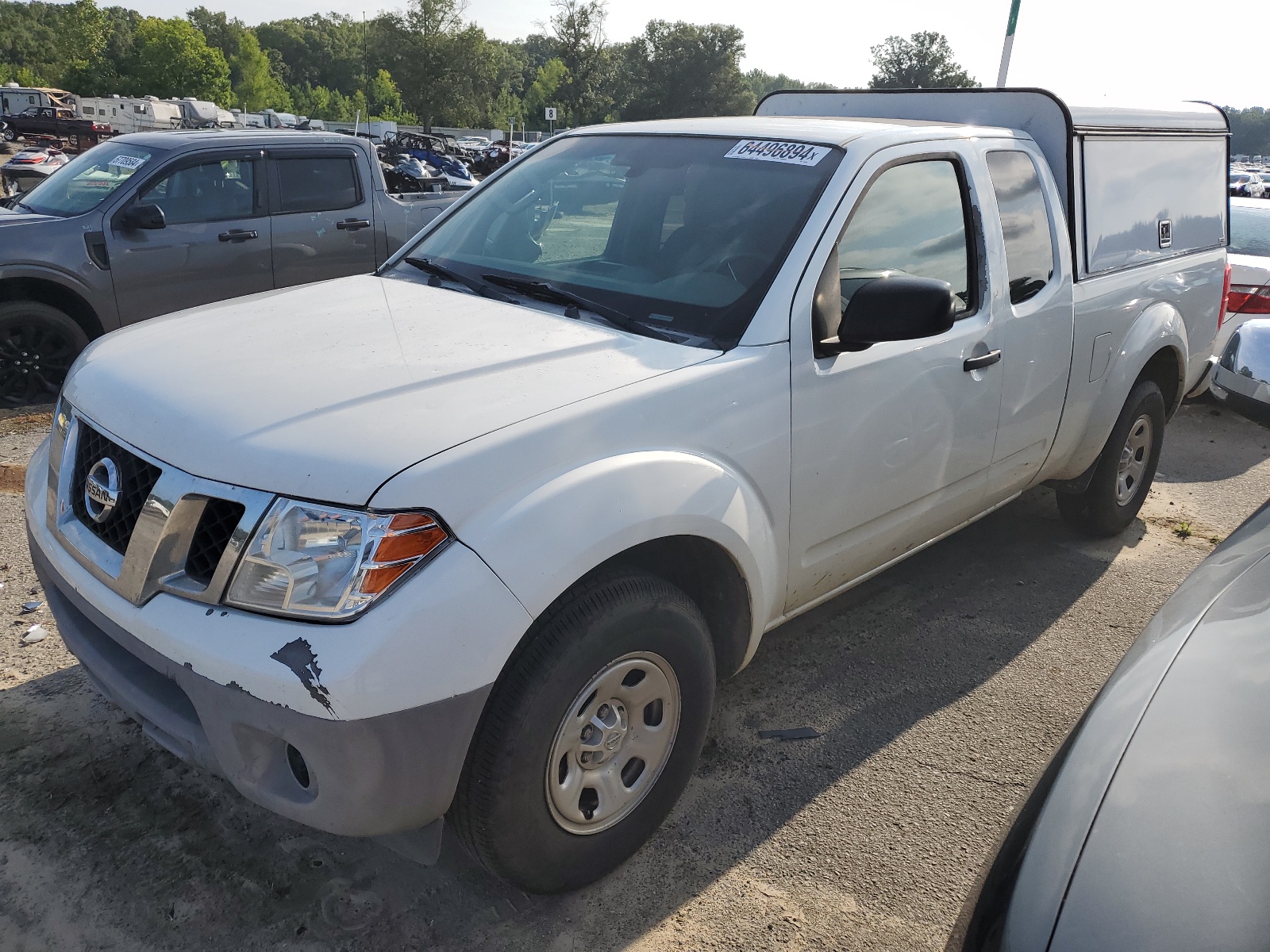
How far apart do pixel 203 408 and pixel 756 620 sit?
151 centimetres

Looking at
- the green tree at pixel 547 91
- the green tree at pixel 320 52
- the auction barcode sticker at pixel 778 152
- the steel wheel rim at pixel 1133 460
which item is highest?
the green tree at pixel 320 52

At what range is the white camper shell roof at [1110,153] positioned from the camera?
3918 millimetres

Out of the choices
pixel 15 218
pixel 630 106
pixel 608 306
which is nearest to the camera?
pixel 608 306

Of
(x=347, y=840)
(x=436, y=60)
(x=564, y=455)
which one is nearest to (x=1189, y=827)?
(x=564, y=455)

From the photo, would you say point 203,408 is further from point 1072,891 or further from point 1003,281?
point 1003,281

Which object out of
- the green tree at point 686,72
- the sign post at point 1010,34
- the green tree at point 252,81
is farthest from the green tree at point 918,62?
the sign post at point 1010,34

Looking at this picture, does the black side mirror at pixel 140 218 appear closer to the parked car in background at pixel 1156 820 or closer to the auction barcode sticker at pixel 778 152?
the auction barcode sticker at pixel 778 152

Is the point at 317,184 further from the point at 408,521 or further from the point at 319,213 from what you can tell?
the point at 408,521

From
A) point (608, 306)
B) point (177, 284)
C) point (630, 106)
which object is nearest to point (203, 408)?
point (608, 306)

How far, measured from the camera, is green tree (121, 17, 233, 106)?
3086 inches

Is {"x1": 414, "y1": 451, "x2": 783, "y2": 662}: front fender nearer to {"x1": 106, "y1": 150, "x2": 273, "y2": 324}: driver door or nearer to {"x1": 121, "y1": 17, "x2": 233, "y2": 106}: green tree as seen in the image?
{"x1": 106, "y1": 150, "x2": 273, "y2": 324}: driver door

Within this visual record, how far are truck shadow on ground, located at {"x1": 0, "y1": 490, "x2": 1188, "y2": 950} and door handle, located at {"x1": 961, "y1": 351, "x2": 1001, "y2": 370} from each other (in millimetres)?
1139

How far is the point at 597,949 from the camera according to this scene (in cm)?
229

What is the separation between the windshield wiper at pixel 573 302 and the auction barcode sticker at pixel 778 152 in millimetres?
735
